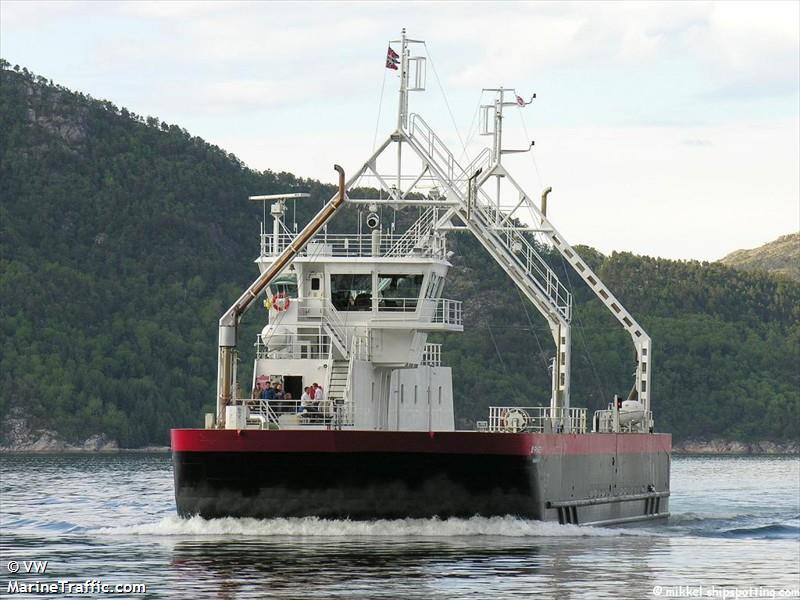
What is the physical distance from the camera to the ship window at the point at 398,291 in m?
46.8

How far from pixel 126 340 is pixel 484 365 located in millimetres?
25475

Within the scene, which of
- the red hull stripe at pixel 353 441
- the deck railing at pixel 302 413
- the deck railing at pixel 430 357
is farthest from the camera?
the deck railing at pixel 430 357

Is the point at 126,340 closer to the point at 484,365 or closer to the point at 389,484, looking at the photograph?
the point at 484,365

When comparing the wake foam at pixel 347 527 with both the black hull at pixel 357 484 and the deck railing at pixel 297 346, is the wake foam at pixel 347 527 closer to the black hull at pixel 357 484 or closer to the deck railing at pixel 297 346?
the black hull at pixel 357 484

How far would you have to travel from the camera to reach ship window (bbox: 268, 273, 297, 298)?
158 feet

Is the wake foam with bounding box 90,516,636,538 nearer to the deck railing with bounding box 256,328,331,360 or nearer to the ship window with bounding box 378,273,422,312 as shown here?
the deck railing with bounding box 256,328,331,360

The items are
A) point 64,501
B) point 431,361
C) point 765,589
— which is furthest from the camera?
point 64,501

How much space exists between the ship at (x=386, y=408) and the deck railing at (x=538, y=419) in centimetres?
7

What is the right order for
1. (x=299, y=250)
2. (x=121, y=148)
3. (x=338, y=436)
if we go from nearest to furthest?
(x=338, y=436), (x=299, y=250), (x=121, y=148)

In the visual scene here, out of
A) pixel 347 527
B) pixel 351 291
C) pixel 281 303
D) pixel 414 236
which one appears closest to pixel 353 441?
pixel 347 527

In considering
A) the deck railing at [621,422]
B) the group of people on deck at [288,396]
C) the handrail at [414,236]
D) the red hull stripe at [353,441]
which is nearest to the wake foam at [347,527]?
the red hull stripe at [353,441]

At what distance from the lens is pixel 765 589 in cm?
3303

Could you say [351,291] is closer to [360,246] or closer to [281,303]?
[360,246]

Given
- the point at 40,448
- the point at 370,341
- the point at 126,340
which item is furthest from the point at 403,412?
the point at 126,340
